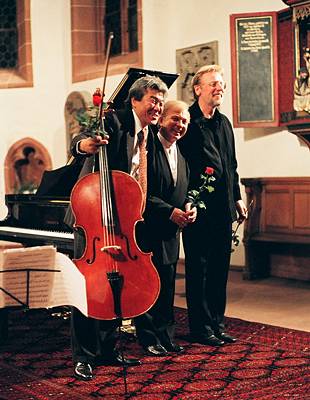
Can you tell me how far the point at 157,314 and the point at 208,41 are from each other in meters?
5.44

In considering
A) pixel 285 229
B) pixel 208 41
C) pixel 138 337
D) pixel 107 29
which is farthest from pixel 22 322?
pixel 107 29

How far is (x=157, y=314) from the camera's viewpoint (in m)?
4.80

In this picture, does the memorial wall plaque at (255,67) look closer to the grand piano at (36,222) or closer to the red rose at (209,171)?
the grand piano at (36,222)

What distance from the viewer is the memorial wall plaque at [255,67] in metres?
8.48

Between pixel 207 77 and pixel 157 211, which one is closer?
pixel 157 211

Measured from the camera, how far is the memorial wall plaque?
27.8ft

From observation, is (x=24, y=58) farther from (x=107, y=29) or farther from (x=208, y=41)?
(x=208, y=41)

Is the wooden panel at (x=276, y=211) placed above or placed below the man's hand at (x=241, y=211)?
below

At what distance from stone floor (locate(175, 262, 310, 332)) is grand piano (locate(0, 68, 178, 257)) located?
5.08 ft

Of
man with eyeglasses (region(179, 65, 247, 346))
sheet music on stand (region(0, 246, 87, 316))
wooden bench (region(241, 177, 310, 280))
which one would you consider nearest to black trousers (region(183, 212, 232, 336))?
man with eyeglasses (region(179, 65, 247, 346))

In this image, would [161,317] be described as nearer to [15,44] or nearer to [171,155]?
[171,155]

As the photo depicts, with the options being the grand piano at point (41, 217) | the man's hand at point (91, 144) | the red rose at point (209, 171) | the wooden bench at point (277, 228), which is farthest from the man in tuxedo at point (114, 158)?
the wooden bench at point (277, 228)

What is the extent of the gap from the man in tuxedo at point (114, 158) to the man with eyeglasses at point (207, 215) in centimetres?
56

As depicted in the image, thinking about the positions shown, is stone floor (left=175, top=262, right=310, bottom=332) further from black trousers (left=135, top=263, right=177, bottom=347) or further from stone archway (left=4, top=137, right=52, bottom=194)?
stone archway (left=4, top=137, right=52, bottom=194)
